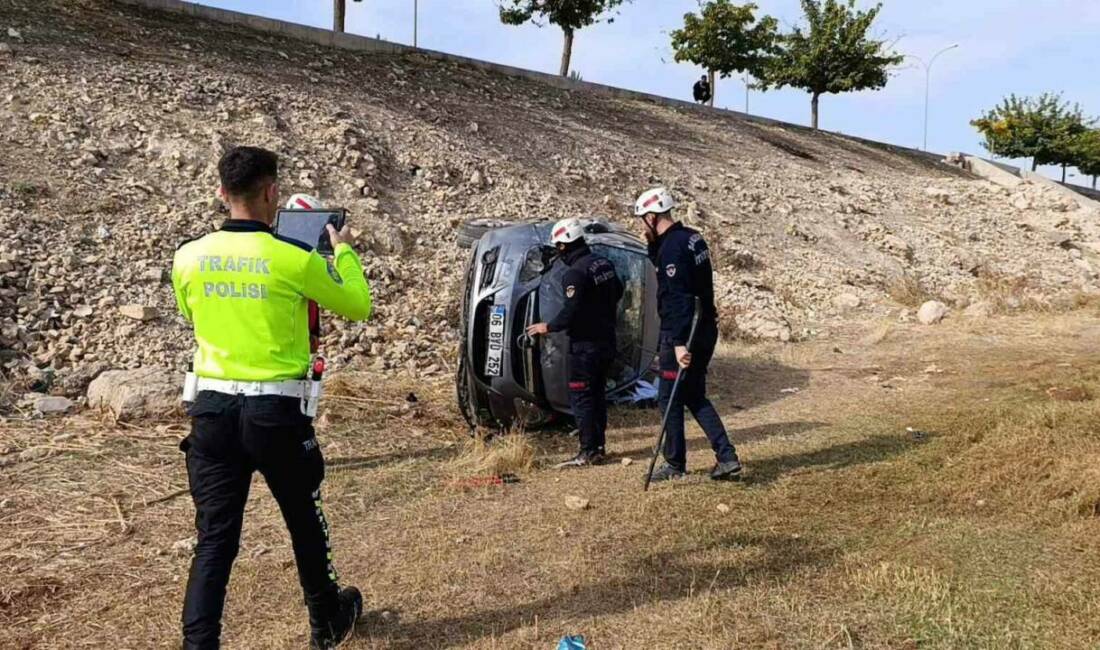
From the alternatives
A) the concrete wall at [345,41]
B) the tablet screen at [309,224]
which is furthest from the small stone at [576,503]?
the concrete wall at [345,41]

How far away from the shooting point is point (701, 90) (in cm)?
2780

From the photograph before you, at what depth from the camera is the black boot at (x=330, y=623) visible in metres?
3.35

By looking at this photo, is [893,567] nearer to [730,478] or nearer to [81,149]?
[730,478]

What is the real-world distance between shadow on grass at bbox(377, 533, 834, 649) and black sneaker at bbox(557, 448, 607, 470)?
1.77m

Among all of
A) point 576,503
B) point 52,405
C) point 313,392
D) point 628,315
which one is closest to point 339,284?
point 313,392

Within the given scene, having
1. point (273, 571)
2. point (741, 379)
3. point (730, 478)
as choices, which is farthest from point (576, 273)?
point (741, 379)

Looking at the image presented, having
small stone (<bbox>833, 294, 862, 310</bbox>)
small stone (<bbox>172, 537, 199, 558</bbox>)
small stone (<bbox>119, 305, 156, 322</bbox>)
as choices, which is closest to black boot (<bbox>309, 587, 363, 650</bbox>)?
small stone (<bbox>172, 537, 199, 558</bbox>)

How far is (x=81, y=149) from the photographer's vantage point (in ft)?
34.6

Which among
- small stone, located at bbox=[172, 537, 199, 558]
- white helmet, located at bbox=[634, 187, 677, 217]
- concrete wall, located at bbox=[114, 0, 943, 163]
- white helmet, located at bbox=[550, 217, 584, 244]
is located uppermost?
concrete wall, located at bbox=[114, 0, 943, 163]

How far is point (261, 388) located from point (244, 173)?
0.74 meters

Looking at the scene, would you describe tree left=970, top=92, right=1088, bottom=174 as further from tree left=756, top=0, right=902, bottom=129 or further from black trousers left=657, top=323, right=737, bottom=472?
black trousers left=657, top=323, right=737, bottom=472

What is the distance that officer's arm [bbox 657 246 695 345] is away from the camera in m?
5.50

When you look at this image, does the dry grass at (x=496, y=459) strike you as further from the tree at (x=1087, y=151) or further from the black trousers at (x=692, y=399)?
the tree at (x=1087, y=151)

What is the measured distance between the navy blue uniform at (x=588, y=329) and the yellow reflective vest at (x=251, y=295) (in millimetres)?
3127
